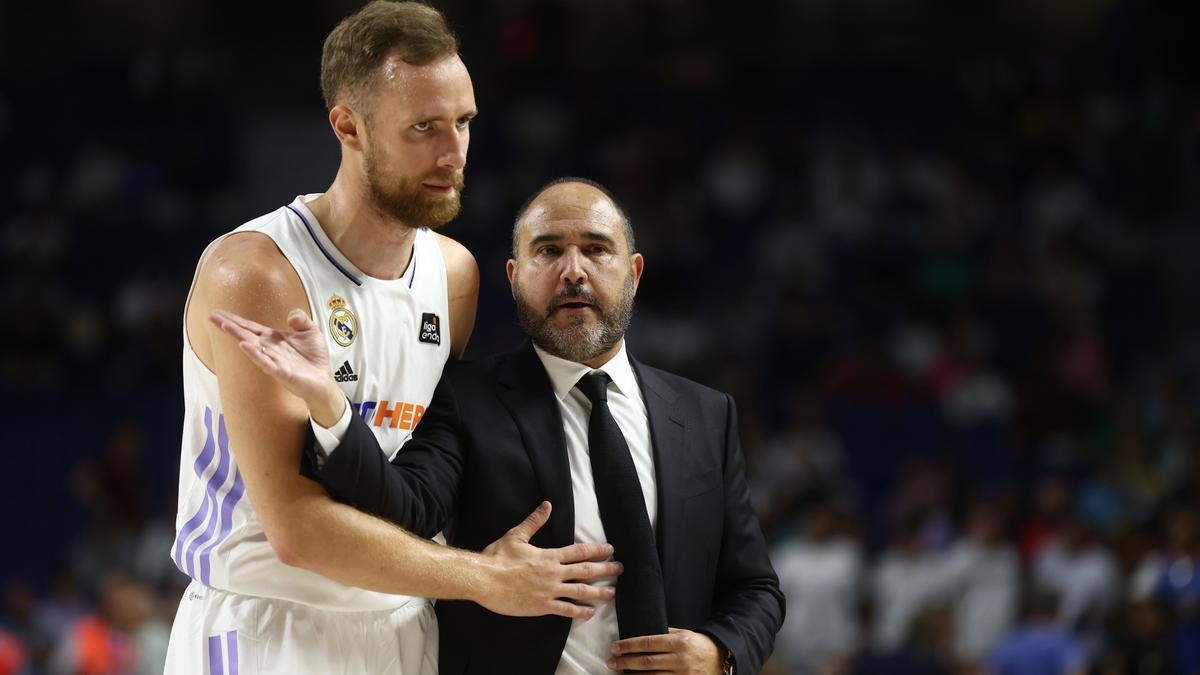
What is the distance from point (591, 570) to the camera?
3.99 m

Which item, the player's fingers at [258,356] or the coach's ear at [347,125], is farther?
the coach's ear at [347,125]

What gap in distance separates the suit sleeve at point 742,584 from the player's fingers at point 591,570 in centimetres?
33

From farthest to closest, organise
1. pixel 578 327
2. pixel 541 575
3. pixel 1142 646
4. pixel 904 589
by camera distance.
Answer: pixel 904 589, pixel 1142 646, pixel 578 327, pixel 541 575

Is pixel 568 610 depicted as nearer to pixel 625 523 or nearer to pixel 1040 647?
pixel 625 523

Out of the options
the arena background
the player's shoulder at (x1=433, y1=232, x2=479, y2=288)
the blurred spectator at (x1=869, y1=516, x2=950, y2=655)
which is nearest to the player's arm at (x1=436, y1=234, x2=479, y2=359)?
the player's shoulder at (x1=433, y1=232, x2=479, y2=288)

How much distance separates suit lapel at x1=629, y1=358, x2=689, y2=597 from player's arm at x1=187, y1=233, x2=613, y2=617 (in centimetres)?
22

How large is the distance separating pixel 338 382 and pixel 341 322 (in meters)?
0.18

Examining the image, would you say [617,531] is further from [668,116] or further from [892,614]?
[668,116]

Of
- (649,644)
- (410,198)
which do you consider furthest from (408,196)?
(649,644)

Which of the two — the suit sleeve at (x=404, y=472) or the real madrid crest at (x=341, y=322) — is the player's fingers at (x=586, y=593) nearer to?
the suit sleeve at (x=404, y=472)

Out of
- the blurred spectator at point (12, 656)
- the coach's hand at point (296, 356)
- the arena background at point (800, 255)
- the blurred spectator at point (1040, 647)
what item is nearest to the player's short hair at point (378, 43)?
the coach's hand at point (296, 356)

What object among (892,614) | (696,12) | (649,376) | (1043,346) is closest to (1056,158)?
(1043,346)

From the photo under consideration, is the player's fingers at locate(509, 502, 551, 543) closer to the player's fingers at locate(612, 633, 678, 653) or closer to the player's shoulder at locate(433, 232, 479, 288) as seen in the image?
the player's fingers at locate(612, 633, 678, 653)

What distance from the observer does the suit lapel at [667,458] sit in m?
4.18
